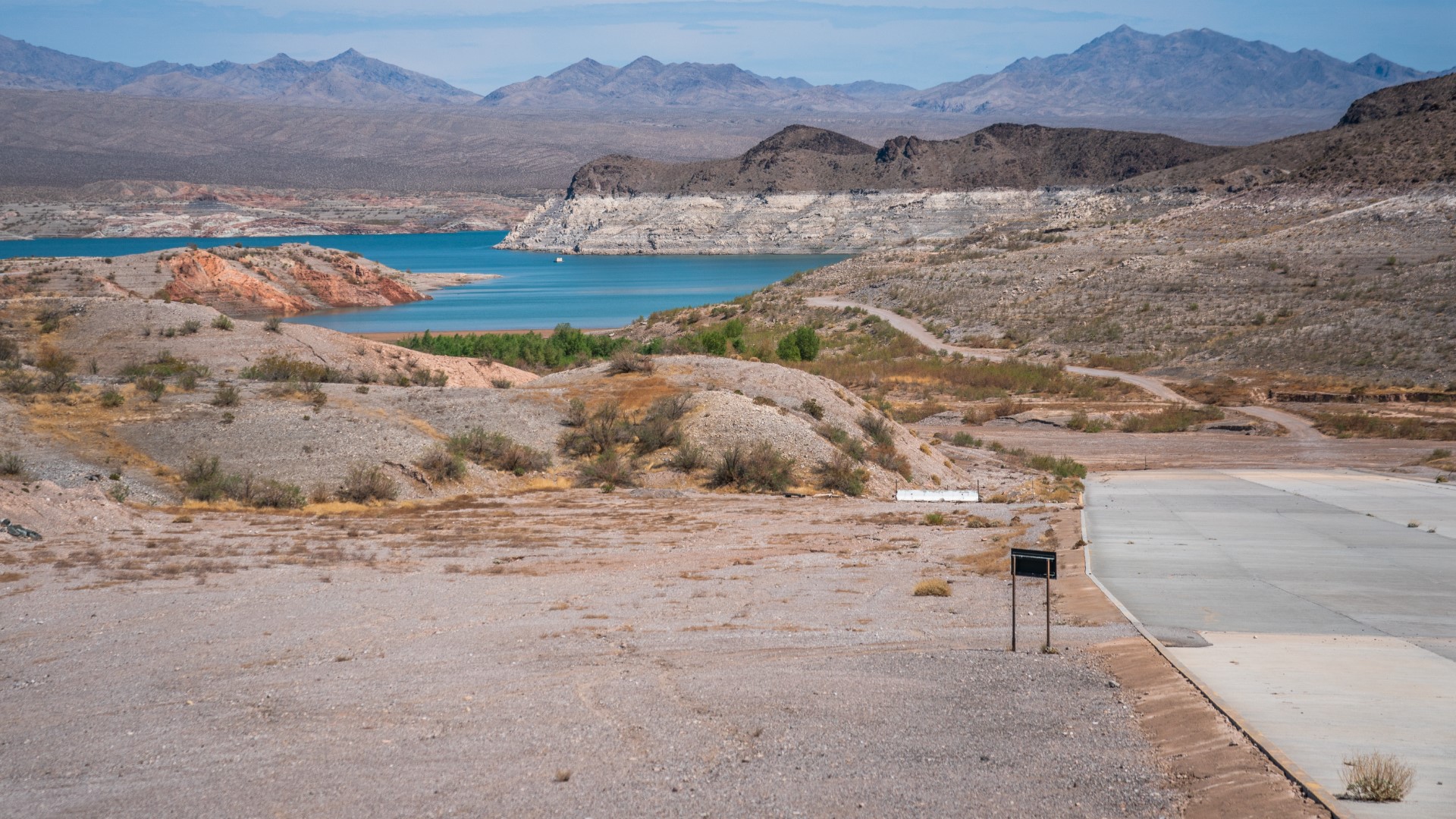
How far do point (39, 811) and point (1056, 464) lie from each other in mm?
23659

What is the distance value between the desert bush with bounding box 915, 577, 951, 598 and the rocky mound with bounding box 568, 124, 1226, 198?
5649 inches

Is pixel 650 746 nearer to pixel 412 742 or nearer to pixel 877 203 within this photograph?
pixel 412 742

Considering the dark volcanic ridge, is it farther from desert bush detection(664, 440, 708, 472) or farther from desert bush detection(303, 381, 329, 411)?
desert bush detection(303, 381, 329, 411)

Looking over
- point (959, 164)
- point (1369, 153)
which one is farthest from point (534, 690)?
point (959, 164)

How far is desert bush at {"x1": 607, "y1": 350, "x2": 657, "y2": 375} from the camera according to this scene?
27.6 m

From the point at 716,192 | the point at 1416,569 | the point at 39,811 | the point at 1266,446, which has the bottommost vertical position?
the point at 1266,446

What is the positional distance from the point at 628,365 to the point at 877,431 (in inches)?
266

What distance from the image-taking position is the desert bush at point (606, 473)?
70.4ft

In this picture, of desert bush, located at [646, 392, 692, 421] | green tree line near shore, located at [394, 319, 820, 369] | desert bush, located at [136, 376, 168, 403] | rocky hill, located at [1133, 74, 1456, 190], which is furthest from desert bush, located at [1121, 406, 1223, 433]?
rocky hill, located at [1133, 74, 1456, 190]

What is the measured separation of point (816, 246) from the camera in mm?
148250

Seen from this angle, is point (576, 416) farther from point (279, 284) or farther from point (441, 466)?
point (279, 284)

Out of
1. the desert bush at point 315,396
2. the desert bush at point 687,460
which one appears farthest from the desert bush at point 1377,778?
the desert bush at point 315,396

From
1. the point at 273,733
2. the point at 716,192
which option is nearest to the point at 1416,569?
the point at 273,733

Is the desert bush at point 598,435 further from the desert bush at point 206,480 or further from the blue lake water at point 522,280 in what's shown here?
the blue lake water at point 522,280
